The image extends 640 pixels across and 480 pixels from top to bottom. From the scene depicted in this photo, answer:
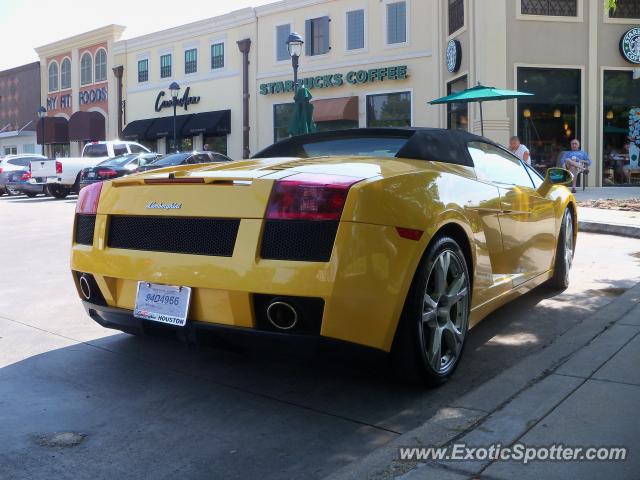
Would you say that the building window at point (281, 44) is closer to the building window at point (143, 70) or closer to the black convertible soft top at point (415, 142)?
the building window at point (143, 70)

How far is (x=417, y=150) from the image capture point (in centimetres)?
403

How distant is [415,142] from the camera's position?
13.4 ft

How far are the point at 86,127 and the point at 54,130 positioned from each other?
2885mm

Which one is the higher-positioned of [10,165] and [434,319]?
[10,165]

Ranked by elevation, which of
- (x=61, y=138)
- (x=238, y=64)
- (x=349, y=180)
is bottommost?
(x=349, y=180)

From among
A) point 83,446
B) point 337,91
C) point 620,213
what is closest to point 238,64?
point 337,91

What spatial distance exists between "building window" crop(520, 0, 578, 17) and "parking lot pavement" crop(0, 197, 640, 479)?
16.5 metres

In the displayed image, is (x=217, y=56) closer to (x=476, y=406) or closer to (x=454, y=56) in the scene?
(x=454, y=56)

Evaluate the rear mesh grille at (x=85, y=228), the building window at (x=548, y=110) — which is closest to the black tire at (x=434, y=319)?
the rear mesh grille at (x=85, y=228)

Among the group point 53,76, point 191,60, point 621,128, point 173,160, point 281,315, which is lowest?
point 281,315

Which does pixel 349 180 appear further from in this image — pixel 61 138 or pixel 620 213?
pixel 61 138

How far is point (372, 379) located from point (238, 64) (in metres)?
27.3

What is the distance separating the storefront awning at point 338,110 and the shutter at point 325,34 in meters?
2.11

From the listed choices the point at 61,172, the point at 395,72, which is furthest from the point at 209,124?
the point at 61,172
